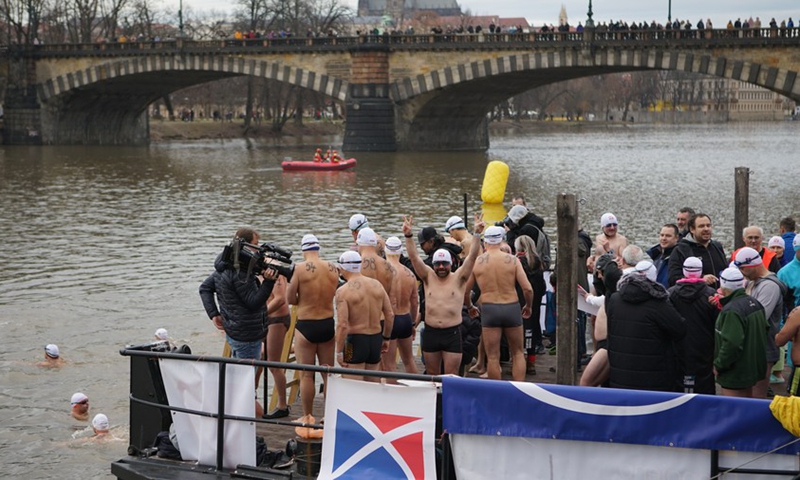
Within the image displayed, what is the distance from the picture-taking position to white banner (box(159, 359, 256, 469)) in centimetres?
868

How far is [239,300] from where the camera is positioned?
1011 centimetres

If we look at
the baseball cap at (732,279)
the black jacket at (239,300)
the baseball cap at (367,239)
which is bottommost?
the black jacket at (239,300)

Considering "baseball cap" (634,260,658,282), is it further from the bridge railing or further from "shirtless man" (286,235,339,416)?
the bridge railing

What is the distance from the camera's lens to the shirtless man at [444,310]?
423 inches

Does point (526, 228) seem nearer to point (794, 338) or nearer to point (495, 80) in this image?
point (794, 338)

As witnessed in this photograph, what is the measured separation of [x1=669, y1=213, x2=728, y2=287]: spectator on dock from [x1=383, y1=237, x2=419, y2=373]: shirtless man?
2.66 m

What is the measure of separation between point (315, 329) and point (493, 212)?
1965 centimetres

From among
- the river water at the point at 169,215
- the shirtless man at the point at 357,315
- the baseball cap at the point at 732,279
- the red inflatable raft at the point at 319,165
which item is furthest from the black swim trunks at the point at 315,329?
the red inflatable raft at the point at 319,165

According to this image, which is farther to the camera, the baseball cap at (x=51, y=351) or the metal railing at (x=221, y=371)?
the baseball cap at (x=51, y=351)

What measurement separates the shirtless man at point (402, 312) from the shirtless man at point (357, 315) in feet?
3.01

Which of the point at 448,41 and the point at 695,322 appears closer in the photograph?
the point at 695,322

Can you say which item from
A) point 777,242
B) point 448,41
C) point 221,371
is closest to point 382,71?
point 448,41

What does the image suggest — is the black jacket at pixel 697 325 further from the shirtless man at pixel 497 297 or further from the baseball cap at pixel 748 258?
the shirtless man at pixel 497 297

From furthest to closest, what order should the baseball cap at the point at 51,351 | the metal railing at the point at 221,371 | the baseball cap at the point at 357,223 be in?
the baseball cap at the point at 51,351, the baseball cap at the point at 357,223, the metal railing at the point at 221,371
